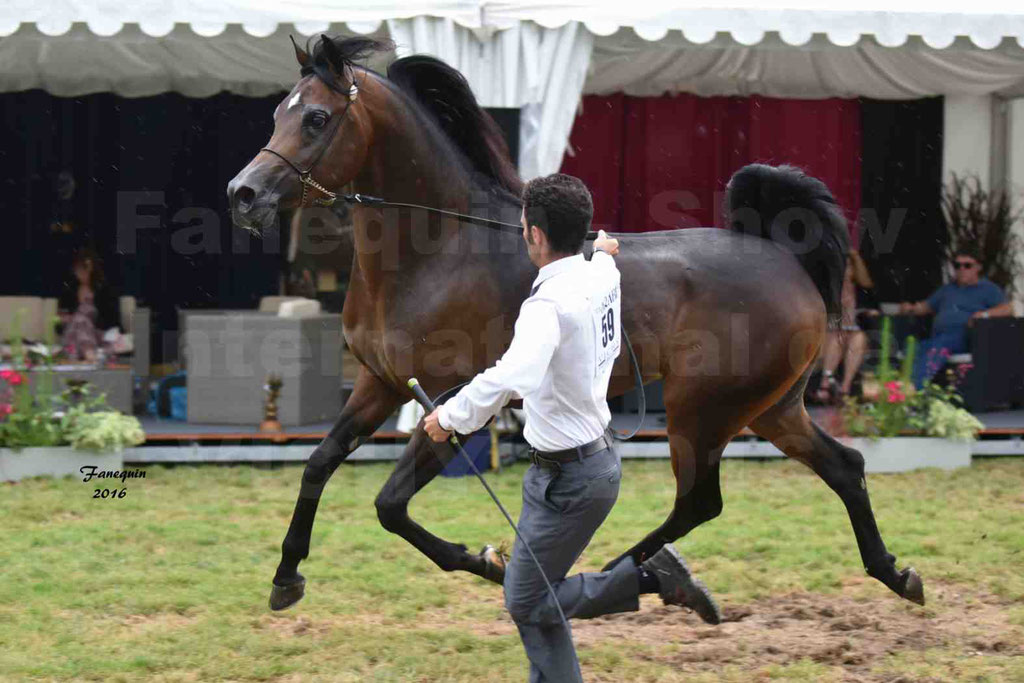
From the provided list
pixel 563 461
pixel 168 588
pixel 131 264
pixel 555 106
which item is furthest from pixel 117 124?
pixel 563 461

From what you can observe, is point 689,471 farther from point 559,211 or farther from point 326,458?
point 559,211

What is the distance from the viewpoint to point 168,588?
5.30 m

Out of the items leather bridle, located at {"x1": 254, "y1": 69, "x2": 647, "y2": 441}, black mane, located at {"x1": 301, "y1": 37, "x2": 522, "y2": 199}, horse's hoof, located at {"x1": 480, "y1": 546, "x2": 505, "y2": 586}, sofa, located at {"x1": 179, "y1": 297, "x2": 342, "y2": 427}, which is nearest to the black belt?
leather bridle, located at {"x1": 254, "y1": 69, "x2": 647, "y2": 441}

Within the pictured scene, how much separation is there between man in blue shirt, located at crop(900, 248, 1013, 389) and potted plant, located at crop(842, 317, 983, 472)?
0.69 metres

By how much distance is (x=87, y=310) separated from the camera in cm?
992

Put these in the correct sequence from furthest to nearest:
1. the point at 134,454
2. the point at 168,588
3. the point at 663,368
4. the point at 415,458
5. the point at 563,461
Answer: the point at 134,454 → the point at 168,588 → the point at 663,368 → the point at 415,458 → the point at 563,461

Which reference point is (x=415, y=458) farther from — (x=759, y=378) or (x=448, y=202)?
(x=759, y=378)

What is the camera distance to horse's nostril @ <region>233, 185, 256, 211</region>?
4.28 metres

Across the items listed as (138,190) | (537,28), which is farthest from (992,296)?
(138,190)

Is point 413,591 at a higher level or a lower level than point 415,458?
lower

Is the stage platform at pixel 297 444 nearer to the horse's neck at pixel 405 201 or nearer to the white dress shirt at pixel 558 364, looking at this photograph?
the horse's neck at pixel 405 201

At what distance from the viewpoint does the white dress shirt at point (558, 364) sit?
10.1 ft

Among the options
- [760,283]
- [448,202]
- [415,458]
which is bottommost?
[415,458]

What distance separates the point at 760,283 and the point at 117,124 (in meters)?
7.86
